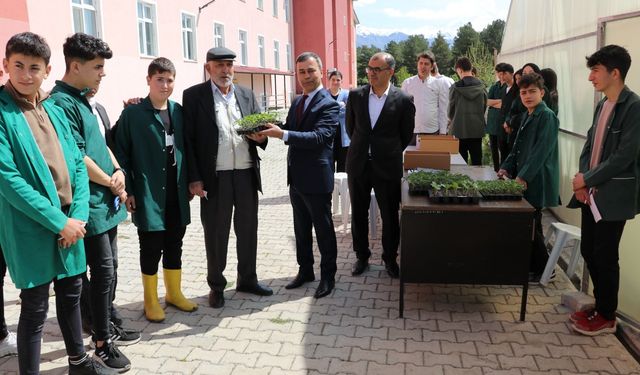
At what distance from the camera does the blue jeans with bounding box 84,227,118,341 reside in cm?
327

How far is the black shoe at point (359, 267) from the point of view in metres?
5.12

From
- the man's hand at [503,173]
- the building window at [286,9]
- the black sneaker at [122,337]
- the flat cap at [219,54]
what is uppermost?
the building window at [286,9]

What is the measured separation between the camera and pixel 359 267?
5.15m

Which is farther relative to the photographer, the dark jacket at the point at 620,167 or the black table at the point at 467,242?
the black table at the point at 467,242

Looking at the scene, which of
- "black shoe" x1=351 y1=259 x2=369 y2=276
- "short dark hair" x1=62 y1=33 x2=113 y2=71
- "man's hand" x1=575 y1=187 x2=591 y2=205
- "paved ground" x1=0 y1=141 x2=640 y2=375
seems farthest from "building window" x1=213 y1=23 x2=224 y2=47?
"man's hand" x1=575 y1=187 x2=591 y2=205

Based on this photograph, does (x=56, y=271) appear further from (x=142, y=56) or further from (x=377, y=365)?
(x=142, y=56)

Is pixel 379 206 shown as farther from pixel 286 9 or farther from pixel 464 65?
pixel 286 9

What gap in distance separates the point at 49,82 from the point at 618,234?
1074 centimetres

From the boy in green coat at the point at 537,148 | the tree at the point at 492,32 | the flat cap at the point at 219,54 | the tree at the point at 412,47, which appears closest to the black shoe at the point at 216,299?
the flat cap at the point at 219,54

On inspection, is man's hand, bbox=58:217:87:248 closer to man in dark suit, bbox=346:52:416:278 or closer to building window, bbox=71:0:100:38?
man in dark suit, bbox=346:52:416:278

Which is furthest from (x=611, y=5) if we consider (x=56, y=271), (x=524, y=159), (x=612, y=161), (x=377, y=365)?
(x=56, y=271)

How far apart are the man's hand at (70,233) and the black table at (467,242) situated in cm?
214

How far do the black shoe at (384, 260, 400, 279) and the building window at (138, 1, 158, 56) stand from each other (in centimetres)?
1386

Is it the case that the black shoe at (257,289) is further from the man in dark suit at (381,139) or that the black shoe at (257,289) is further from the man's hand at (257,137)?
the man's hand at (257,137)
